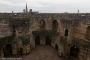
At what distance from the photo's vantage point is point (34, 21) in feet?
90.7

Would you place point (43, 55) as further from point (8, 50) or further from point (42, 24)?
point (42, 24)

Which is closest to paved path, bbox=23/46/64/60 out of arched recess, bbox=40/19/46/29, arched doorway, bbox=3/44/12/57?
arched doorway, bbox=3/44/12/57

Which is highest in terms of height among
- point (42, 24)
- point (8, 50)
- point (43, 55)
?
point (42, 24)

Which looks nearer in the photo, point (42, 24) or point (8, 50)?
point (8, 50)

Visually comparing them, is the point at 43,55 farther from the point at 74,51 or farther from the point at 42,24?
the point at 42,24

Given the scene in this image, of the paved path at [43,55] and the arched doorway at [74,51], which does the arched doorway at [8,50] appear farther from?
the arched doorway at [74,51]

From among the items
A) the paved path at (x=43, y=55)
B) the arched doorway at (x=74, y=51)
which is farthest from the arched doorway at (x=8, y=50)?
the arched doorway at (x=74, y=51)

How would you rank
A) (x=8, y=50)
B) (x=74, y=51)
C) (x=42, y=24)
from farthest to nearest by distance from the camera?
(x=42, y=24)
(x=74, y=51)
(x=8, y=50)

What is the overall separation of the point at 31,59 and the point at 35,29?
9197 millimetres

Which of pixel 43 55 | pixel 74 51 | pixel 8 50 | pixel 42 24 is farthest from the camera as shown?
pixel 42 24

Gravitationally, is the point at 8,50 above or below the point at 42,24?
below

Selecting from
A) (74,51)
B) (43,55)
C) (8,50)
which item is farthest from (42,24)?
(8,50)

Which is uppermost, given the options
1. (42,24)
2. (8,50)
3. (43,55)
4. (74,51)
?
(42,24)

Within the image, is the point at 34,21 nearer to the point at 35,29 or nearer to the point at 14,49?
the point at 35,29
